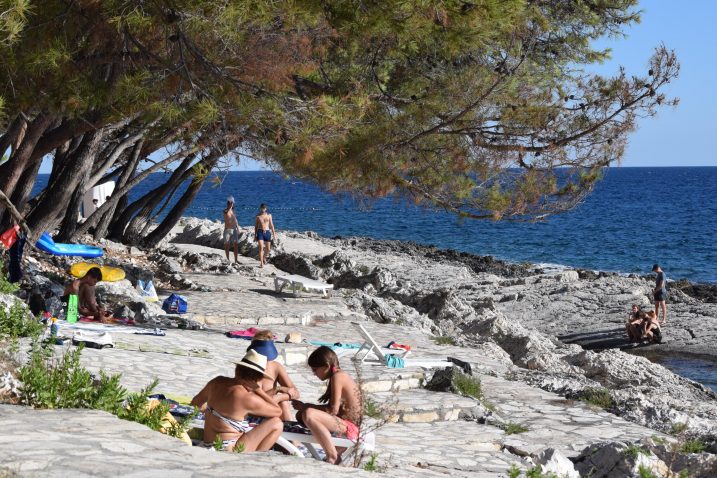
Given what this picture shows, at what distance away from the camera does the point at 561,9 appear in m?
15.2

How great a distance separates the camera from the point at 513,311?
23922 millimetres

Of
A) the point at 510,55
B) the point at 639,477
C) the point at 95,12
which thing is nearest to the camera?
the point at 639,477

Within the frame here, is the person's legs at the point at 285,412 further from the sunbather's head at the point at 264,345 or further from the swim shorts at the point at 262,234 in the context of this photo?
the swim shorts at the point at 262,234

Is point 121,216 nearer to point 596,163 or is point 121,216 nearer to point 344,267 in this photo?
point 344,267

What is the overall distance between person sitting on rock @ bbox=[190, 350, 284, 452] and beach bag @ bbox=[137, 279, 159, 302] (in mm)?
8476

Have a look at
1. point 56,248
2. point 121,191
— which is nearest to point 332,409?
point 56,248

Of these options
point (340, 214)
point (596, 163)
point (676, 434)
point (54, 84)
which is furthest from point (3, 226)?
point (340, 214)

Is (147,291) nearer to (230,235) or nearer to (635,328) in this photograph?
(230,235)

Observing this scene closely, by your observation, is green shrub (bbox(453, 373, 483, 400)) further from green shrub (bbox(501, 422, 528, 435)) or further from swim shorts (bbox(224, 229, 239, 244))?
swim shorts (bbox(224, 229, 239, 244))

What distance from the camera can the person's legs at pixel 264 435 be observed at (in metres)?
6.48

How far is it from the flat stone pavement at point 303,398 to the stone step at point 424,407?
0.02 m

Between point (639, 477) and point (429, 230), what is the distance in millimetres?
53796

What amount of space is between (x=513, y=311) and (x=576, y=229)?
37.1 meters

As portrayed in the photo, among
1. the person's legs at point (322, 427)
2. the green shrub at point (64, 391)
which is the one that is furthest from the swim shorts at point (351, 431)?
the green shrub at point (64, 391)
